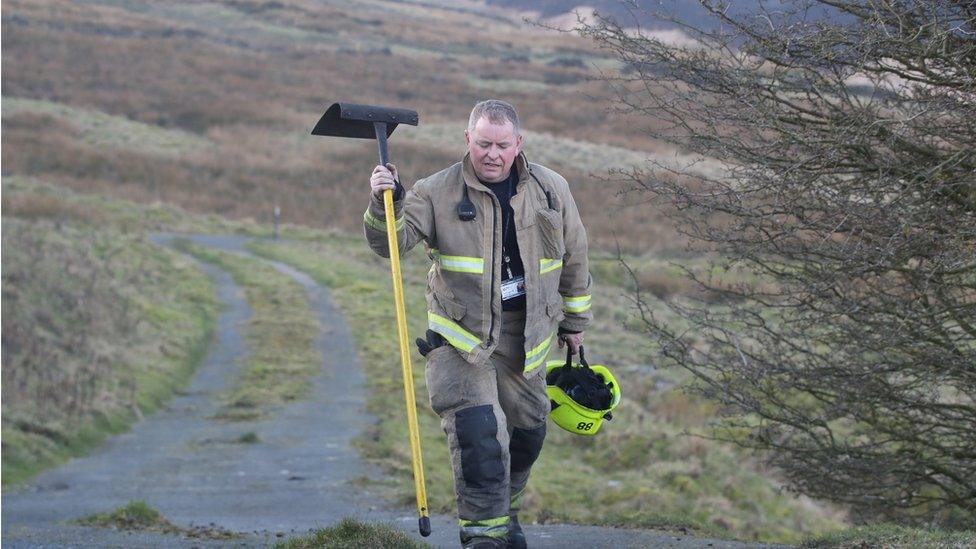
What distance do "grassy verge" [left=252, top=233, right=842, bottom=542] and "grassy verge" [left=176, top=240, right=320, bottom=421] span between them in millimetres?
1028

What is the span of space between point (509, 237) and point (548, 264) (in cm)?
24

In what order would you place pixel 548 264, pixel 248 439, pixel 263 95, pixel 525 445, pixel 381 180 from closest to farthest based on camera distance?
pixel 381 180, pixel 548 264, pixel 525 445, pixel 248 439, pixel 263 95

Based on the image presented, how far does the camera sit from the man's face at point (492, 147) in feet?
17.2

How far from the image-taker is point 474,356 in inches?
210

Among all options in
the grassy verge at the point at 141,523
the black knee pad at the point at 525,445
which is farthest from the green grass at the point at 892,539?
the grassy verge at the point at 141,523

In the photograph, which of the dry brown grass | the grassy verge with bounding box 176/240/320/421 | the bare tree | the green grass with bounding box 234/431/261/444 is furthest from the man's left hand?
the dry brown grass

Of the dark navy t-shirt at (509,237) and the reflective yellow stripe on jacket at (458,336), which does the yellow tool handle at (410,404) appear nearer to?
the reflective yellow stripe on jacket at (458,336)

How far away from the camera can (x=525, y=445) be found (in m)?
5.83

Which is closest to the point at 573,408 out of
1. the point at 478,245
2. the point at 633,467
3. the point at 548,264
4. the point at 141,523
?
the point at 548,264

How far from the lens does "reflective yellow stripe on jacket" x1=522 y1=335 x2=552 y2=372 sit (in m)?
5.46

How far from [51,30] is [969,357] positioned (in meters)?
71.5

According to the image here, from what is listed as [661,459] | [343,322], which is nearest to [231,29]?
[343,322]

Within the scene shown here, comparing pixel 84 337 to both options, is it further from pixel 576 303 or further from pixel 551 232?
pixel 551 232

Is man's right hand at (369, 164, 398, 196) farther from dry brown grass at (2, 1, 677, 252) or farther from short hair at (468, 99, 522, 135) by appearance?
dry brown grass at (2, 1, 677, 252)
